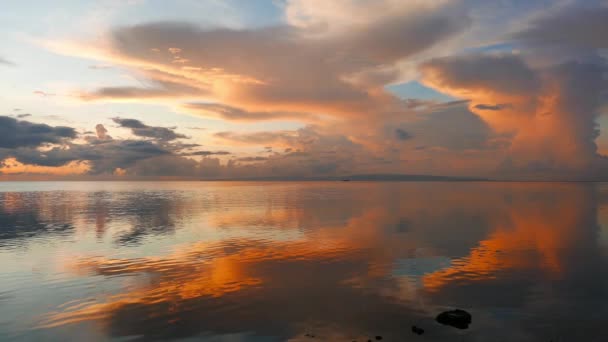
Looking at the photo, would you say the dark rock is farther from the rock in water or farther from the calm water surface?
the rock in water

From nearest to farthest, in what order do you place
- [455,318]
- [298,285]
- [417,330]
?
[417,330] → [455,318] → [298,285]

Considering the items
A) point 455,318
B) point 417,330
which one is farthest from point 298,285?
point 455,318

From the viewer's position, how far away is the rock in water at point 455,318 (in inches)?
888

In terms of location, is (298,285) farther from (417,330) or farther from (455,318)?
Answer: (455,318)

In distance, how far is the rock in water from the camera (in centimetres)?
2255

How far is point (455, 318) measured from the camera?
22656 mm

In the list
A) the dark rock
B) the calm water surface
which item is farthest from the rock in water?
the dark rock

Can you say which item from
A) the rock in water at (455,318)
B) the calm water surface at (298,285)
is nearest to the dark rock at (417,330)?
the calm water surface at (298,285)

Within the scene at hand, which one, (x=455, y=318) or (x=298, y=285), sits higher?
(x=455, y=318)

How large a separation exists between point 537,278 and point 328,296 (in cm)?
2075

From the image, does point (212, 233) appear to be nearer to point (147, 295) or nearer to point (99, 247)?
point (99, 247)

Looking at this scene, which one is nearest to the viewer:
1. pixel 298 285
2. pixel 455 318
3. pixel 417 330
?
pixel 417 330

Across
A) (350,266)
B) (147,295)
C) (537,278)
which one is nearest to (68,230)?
(147,295)

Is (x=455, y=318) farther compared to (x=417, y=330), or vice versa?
(x=455, y=318)
